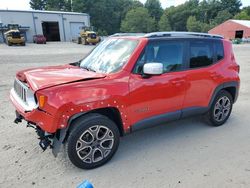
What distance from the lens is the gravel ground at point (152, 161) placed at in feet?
10.1

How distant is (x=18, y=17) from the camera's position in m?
42.8

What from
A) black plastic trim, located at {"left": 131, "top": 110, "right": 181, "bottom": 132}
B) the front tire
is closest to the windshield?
Result: the front tire

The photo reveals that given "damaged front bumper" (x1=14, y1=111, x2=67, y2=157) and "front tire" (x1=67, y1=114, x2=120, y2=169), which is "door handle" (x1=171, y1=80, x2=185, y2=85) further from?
"damaged front bumper" (x1=14, y1=111, x2=67, y2=157)

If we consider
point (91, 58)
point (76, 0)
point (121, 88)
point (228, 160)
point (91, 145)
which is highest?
point (76, 0)

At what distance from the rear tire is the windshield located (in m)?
2.12

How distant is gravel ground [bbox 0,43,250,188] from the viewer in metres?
3.07

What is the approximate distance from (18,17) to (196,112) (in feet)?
151

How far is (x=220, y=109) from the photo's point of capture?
4.75 metres

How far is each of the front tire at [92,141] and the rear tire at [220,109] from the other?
2.18 metres

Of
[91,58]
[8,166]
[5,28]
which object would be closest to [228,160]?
[91,58]

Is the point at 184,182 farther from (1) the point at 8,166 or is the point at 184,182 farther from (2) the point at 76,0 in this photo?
(2) the point at 76,0

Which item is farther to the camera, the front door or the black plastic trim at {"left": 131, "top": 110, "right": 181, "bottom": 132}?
the black plastic trim at {"left": 131, "top": 110, "right": 181, "bottom": 132}

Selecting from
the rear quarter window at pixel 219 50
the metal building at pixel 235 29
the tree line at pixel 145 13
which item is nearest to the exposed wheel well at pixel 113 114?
the rear quarter window at pixel 219 50

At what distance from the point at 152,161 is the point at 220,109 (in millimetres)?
2065
